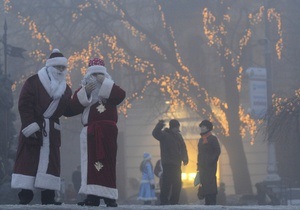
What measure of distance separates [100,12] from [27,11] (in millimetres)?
2407

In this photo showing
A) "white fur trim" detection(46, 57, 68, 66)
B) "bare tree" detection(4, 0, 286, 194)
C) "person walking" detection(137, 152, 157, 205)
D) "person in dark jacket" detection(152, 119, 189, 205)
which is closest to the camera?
Answer: "white fur trim" detection(46, 57, 68, 66)

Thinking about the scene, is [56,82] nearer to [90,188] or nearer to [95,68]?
[95,68]

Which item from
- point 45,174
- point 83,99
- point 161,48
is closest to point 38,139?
point 45,174

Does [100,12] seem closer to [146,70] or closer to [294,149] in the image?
[146,70]

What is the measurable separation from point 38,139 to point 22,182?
504mm

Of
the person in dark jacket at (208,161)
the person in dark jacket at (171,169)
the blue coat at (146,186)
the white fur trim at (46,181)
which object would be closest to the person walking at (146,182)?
the blue coat at (146,186)

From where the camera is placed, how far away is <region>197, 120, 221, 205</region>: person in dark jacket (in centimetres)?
1430

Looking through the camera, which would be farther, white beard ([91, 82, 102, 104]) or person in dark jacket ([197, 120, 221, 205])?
person in dark jacket ([197, 120, 221, 205])

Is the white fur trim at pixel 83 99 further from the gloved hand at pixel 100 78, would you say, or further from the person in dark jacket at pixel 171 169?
the person in dark jacket at pixel 171 169

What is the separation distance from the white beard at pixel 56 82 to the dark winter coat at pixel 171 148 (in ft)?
15.8

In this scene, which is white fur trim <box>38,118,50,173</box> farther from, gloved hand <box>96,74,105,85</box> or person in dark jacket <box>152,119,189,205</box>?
person in dark jacket <box>152,119,189,205</box>

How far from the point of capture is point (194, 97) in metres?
27.8

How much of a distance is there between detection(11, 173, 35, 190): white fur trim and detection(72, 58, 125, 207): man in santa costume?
1.79 feet

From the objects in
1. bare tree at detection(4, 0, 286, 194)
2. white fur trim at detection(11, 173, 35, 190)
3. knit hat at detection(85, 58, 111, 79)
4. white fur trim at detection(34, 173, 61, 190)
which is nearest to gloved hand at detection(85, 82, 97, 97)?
knit hat at detection(85, 58, 111, 79)
